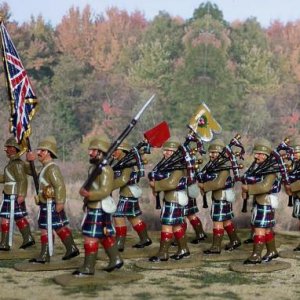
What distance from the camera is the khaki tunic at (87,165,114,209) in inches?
285

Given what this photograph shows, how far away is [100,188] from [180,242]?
1.79 m

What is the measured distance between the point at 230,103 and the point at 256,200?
32.5 feet

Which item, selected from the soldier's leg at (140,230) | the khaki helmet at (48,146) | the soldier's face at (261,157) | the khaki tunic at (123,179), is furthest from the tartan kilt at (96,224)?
the soldier's leg at (140,230)

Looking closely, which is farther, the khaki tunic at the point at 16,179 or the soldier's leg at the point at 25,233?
the soldier's leg at the point at 25,233

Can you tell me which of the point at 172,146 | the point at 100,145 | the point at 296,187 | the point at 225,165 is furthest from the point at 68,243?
the point at 296,187

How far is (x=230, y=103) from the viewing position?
18031 mm

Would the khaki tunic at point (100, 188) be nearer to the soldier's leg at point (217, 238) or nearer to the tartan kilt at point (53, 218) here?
the tartan kilt at point (53, 218)

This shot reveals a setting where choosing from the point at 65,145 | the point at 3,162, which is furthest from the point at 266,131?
the point at 3,162

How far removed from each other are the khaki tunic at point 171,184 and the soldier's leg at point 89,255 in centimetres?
140

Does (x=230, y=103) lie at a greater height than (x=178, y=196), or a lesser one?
greater

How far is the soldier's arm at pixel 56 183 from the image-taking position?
7750 mm

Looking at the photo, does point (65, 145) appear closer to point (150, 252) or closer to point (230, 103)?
point (230, 103)

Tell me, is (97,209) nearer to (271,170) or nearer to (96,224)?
(96,224)

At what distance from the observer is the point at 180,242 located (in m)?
8.62
